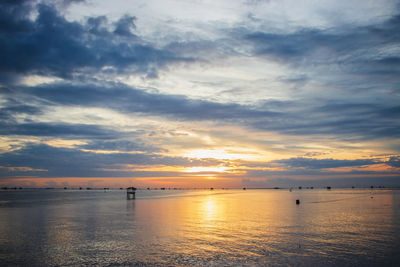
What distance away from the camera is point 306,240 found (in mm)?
27953

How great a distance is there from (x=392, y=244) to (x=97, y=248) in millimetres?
25833

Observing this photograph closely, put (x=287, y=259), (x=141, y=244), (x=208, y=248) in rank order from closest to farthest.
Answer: (x=287, y=259), (x=208, y=248), (x=141, y=244)

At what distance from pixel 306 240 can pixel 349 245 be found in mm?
3675

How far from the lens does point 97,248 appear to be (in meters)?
24.9

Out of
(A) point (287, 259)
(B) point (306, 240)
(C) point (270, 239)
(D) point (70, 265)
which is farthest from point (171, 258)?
(B) point (306, 240)

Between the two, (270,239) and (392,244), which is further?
(270,239)

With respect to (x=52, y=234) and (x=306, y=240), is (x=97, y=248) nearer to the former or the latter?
(x=52, y=234)

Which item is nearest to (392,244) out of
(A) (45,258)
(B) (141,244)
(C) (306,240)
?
(C) (306,240)

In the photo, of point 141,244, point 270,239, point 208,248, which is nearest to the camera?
point 208,248

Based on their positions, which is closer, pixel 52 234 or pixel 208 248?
pixel 208 248

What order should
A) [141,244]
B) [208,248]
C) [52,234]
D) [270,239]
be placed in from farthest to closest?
1. [52,234]
2. [270,239]
3. [141,244]
4. [208,248]

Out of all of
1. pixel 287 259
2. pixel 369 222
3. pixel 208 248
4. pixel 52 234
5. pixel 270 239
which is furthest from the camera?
pixel 369 222

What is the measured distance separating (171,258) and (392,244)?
64.7ft

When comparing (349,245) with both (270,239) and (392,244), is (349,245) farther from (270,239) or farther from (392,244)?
(270,239)
